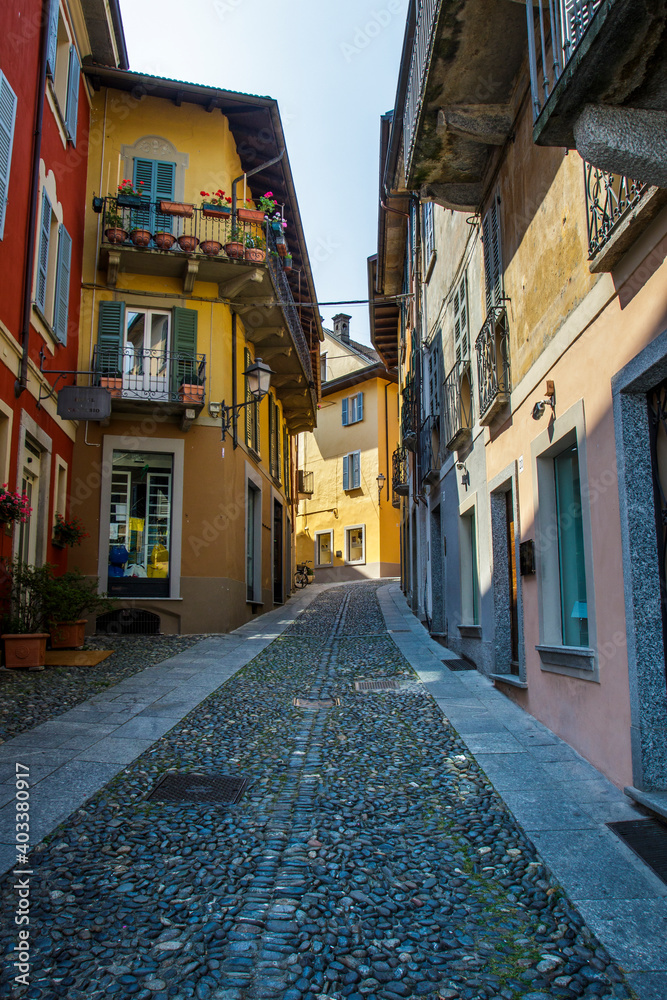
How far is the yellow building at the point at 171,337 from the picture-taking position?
45.2ft

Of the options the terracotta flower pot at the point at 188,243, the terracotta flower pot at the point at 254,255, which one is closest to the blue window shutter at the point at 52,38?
the terracotta flower pot at the point at 188,243

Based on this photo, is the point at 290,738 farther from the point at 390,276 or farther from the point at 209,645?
the point at 390,276

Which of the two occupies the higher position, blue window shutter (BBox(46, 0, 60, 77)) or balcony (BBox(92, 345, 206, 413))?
blue window shutter (BBox(46, 0, 60, 77))

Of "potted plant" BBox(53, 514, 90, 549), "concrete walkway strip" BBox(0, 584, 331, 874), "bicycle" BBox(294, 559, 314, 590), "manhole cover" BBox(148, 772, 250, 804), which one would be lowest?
"manhole cover" BBox(148, 772, 250, 804)

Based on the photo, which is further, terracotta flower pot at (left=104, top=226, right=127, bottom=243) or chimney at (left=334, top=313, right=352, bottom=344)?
chimney at (left=334, top=313, right=352, bottom=344)

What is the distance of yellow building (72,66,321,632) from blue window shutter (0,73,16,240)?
4.46 meters

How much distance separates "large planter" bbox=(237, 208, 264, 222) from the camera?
14.9 meters

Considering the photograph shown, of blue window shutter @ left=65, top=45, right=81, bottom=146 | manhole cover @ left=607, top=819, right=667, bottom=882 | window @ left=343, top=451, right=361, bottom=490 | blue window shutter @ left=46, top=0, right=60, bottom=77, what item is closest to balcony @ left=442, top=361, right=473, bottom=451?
manhole cover @ left=607, top=819, right=667, bottom=882

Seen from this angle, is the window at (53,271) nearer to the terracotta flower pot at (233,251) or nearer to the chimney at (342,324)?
the terracotta flower pot at (233,251)

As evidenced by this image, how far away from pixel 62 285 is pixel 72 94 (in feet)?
11.0

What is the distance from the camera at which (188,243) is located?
1406 cm

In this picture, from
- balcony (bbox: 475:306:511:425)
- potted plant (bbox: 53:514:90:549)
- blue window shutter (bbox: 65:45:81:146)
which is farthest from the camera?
blue window shutter (bbox: 65:45:81:146)

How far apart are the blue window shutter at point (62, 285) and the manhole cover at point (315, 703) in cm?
746

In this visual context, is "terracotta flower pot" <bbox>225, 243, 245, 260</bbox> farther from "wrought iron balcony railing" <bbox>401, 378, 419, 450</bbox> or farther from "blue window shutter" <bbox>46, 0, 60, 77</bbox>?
"wrought iron balcony railing" <bbox>401, 378, 419, 450</bbox>
